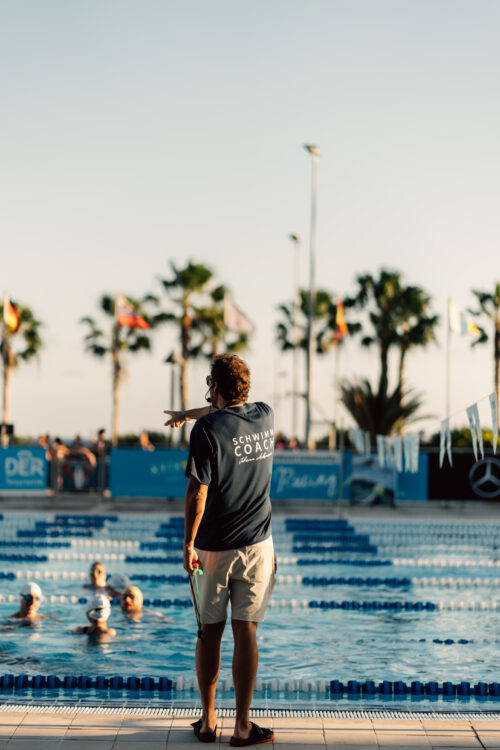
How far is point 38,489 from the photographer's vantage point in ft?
58.8

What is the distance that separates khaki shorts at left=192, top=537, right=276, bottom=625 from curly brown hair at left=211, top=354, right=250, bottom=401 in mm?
638

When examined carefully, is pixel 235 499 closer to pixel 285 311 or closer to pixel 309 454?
pixel 309 454

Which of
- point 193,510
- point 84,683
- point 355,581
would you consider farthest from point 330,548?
point 193,510

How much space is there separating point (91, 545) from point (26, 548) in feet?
2.77

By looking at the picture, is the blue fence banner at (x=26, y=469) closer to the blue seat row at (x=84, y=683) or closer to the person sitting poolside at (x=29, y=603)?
the person sitting poolside at (x=29, y=603)

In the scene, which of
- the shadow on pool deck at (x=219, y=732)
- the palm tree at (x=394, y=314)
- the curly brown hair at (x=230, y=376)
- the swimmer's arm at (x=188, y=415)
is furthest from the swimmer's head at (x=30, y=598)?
the palm tree at (x=394, y=314)

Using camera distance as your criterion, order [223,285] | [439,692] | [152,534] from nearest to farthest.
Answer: [439,692], [152,534], [223,285]

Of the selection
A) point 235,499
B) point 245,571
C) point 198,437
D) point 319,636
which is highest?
point 198,437

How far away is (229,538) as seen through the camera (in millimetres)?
3939

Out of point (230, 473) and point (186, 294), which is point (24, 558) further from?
point (186, 294)

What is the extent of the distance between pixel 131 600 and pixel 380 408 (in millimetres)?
18705

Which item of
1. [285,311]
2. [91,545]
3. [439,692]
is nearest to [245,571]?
[439,692]

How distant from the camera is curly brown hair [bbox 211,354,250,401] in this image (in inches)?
158

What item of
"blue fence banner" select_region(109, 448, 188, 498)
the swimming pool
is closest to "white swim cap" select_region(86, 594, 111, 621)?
the swimming pool
